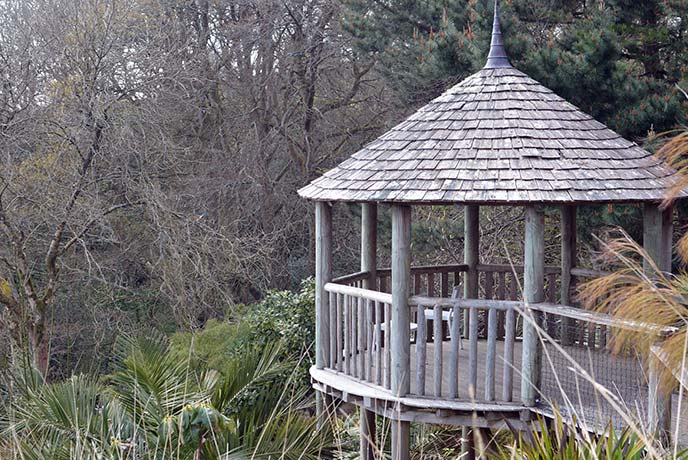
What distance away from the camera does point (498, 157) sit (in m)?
6.72

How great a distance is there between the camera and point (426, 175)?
264 inches

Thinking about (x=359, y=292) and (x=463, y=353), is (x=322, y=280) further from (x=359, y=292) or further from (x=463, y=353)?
(x=463, y=353)

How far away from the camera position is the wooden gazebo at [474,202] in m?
6.45

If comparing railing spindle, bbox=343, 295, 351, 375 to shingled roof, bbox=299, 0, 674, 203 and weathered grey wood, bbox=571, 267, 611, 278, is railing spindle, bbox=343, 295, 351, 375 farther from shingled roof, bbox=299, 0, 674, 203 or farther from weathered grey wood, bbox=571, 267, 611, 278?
weathered grey wood, bbox=571, 267, 611, 278

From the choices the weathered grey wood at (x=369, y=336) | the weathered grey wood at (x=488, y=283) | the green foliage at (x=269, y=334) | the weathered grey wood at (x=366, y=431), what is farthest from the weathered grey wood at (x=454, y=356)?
the green foliage at (x=269, y=334)

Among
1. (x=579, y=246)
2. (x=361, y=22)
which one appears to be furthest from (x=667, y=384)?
(x=361, y=22)

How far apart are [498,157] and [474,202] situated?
0.57 m

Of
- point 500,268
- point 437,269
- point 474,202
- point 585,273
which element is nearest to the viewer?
point 474,202

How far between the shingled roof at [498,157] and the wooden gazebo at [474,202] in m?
0.01

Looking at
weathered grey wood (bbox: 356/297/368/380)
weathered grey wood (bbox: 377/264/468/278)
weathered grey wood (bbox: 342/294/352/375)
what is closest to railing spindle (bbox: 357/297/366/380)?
weathered grey wood (bbox: 356/297/368/380)

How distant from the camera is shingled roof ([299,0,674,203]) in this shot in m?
6.39

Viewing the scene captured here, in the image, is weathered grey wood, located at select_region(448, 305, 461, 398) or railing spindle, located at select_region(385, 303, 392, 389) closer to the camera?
weathered grey wood, located at select_region(448, 305, 461, 398)

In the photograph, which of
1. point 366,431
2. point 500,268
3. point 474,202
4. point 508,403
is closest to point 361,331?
point 366,431

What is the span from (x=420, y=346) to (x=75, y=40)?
26.0 ft
